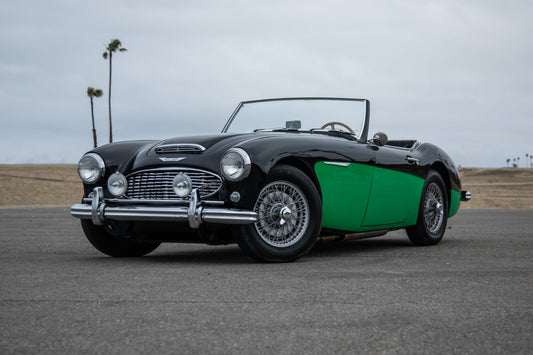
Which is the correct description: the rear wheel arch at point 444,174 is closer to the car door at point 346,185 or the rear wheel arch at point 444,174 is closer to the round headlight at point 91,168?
the car door at point 346,185

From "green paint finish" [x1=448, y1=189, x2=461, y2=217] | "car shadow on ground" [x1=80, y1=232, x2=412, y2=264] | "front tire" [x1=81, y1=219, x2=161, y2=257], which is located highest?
Answer: "green paint finish" [x1=448, y1=189, x2=461, y2=217]

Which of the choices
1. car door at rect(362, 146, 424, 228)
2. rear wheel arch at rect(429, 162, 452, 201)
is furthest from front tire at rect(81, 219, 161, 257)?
rear wheel arch at rect(429, 162, 452, 201)

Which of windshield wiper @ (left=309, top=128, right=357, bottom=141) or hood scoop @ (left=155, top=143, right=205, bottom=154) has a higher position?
windshield wiper @ (left=309, top=128, right=357, bottom=141)

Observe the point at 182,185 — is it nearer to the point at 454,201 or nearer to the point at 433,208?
the point at 433,208

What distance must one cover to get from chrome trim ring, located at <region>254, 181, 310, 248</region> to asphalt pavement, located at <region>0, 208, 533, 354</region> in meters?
0.24

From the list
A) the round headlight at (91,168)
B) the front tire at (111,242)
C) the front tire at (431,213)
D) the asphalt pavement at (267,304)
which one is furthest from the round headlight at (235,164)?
the front tire at (431,213)

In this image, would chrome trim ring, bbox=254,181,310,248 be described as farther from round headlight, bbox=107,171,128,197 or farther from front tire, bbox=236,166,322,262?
round headlight, bbox=107,171,128,197

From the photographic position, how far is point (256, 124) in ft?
22.7

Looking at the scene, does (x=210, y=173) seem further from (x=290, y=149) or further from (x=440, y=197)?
(x=440, y=197)

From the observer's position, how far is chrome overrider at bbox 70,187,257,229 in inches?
189

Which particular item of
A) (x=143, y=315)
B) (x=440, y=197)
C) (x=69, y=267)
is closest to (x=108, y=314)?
(x=143, y=315)

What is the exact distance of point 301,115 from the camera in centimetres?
684

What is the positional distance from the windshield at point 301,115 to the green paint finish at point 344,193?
2.96 ft

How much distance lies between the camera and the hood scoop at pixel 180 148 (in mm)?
5230
